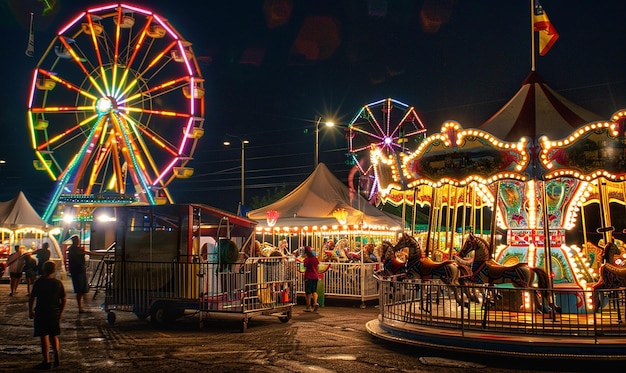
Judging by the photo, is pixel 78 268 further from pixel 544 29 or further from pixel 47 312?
pixel 544 29

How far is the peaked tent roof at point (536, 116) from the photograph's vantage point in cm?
1195

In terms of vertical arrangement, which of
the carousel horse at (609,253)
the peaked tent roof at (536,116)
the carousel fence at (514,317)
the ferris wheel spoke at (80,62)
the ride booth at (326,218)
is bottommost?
the carousel fence at (514,317)

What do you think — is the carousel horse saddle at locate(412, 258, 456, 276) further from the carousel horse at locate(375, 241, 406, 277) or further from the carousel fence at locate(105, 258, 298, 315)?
the carousel fence at locate(105, 258, 298, 315)

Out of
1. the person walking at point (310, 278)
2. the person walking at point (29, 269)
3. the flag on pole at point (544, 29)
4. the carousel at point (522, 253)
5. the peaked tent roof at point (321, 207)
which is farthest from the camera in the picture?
the peaked tent roof at point (321, 207)

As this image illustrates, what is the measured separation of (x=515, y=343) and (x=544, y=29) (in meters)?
7.41

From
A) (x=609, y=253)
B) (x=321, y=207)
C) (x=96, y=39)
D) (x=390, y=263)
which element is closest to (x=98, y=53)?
(x=96, y=39)

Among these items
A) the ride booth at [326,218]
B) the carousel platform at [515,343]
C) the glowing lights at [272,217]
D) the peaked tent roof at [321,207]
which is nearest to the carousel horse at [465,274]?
the carousel platform at [515,343]

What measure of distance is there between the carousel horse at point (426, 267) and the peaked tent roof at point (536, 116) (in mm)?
2741

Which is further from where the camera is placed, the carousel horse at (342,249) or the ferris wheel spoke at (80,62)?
the ferris wheel spoke at (80,62)

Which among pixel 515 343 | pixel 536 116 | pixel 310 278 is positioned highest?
pixel 536 116

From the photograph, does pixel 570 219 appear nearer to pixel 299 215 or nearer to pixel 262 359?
pixel 262 359

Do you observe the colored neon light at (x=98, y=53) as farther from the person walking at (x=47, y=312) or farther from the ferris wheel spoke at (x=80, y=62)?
the person walking at (x=47, y=312)

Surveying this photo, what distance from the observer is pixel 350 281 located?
1752 cm

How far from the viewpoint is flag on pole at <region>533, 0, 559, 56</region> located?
13.9 meters
